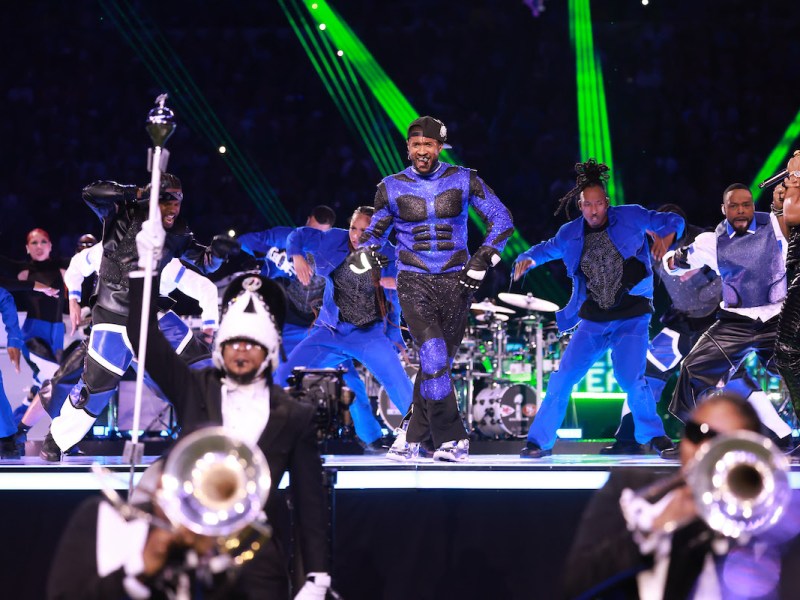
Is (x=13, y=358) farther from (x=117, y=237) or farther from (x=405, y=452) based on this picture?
(x=405, y=452)

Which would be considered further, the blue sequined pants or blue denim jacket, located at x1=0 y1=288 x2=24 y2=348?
blue denim jacket, located at x1=0 y1=288 x2=24 y2=348

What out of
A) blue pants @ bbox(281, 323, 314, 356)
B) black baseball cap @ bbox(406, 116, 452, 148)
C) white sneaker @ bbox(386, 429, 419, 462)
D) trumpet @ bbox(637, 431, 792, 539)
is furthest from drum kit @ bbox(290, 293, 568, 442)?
trumpet @ bbox(637, 431, 792, 539)

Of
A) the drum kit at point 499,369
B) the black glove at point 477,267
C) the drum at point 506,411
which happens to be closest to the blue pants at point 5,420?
the drum kit at point 499,369

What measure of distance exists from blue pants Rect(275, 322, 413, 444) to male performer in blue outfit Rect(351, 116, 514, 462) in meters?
1.13

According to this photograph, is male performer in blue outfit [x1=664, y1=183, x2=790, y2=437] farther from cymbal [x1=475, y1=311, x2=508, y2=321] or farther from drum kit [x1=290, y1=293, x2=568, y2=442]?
cymbal [x1=475, y1=311, x2=508, y2=321]

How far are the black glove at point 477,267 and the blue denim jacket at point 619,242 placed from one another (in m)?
1.02

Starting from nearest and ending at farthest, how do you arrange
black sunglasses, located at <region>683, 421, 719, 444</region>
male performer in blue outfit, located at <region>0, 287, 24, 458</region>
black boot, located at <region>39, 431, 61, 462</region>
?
black sunglasses, located at <region>683, 421, 719, 444</region> → black boot, located at <region>39, 431, 61, 462</region> → male performer in blue outfit, located at <region>0, 287, 24, 458</region>

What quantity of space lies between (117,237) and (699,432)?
4.96 m

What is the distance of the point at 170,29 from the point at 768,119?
8083 mm

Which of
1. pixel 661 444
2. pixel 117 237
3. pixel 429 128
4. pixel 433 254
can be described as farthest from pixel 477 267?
pixel 117 237

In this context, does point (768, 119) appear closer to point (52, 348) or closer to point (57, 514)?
point (52, 348)

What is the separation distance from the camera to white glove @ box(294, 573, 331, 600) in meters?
3.96

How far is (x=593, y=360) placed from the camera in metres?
7.51

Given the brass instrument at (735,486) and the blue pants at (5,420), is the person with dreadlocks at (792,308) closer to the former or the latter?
the brass instrument at (735,486)
